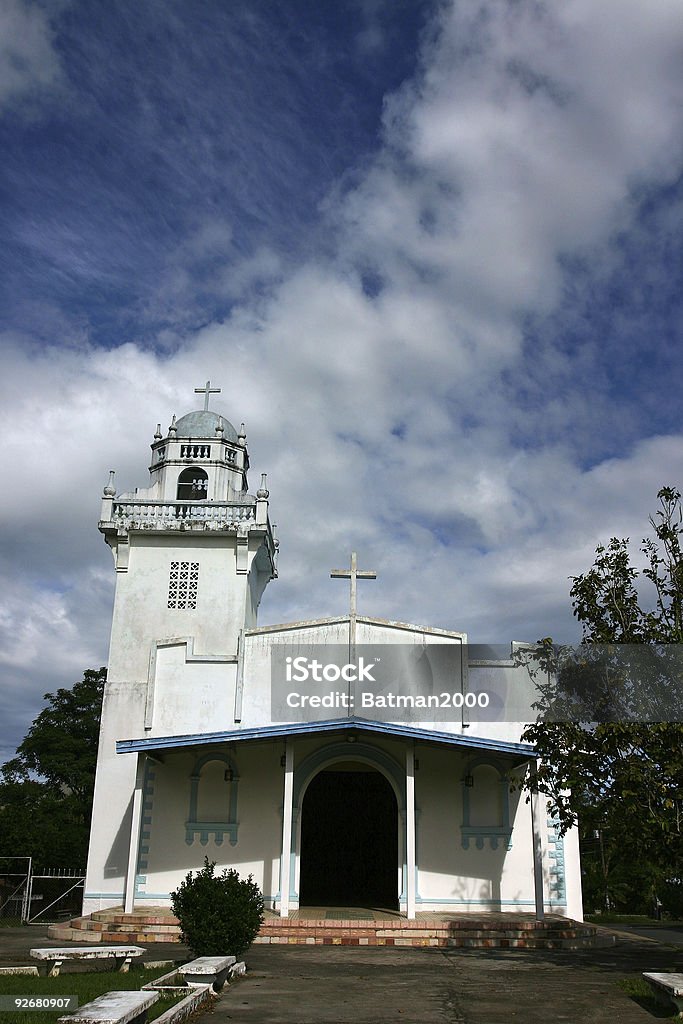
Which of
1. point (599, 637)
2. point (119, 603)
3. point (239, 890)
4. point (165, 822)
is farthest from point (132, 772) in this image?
point (599, 637)

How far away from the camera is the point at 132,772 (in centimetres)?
2198

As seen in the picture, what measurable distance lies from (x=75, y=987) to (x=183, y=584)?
14817 mm

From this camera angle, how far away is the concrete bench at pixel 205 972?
31.3ft

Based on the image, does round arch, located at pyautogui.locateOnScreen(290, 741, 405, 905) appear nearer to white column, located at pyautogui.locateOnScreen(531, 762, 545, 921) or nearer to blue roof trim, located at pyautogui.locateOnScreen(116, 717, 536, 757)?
blue roof trim, located at pyautogui.locateOnScreen(116, 717, 536, 757)

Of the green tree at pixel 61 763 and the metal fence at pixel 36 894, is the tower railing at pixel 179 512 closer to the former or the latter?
the metal fence at pixel 36 894

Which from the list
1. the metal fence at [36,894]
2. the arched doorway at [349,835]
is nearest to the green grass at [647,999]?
the arched doorway at [349,835]

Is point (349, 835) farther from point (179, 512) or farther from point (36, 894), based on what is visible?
point (36, 894)

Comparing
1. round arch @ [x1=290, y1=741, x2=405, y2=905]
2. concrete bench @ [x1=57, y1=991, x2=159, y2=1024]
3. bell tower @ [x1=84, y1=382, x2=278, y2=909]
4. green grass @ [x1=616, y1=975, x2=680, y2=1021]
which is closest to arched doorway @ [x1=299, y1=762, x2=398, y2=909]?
round arch @ [x1=290, y1=741, x2=405, y2=905]

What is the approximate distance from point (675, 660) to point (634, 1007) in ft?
14.2

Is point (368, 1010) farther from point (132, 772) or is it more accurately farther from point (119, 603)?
point (119, 603)

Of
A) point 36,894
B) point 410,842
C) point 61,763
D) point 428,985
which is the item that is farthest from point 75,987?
point 61,763

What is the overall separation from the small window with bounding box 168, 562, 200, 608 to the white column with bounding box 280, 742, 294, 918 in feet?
21.7

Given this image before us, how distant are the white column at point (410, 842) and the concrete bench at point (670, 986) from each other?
868 cm

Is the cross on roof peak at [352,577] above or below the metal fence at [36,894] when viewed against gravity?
above
